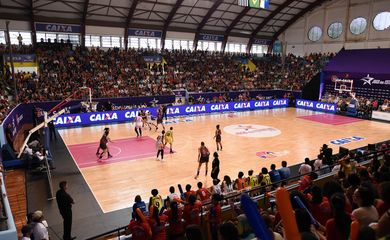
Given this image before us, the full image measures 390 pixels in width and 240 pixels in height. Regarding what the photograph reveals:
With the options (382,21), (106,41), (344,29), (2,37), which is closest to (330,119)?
(382,21)

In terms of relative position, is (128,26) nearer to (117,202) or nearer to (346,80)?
(346,80)

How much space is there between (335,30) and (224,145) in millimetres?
29102

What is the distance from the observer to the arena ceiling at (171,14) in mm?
26875

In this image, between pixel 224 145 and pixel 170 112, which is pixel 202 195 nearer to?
pixel 224 145

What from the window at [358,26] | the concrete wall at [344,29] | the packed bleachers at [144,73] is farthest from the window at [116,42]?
the window at [358,26]

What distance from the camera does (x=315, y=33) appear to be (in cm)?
4000

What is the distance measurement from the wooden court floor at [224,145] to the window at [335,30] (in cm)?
1587

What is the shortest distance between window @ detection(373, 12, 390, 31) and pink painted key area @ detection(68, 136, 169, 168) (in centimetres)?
2941

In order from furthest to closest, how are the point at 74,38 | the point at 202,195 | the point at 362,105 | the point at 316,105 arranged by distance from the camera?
1. the point at 74,38
2. the point at 316,105
3. the point at 362,105
4. the point at 202,195

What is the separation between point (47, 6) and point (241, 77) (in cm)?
2142

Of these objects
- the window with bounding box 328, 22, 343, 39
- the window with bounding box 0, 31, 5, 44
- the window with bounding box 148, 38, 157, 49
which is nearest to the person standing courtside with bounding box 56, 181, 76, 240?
the window with bounding box 0, 31, 5, 44

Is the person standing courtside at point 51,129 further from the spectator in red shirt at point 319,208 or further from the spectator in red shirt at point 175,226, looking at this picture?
the spectator in red shirt at point 319,208

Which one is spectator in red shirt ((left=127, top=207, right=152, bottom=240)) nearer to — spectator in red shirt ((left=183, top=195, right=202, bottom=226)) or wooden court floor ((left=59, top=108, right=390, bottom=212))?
spectator in red shirt ((left=183, top=195, right=202, bottom=226))

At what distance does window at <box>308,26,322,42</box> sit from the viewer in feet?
129
